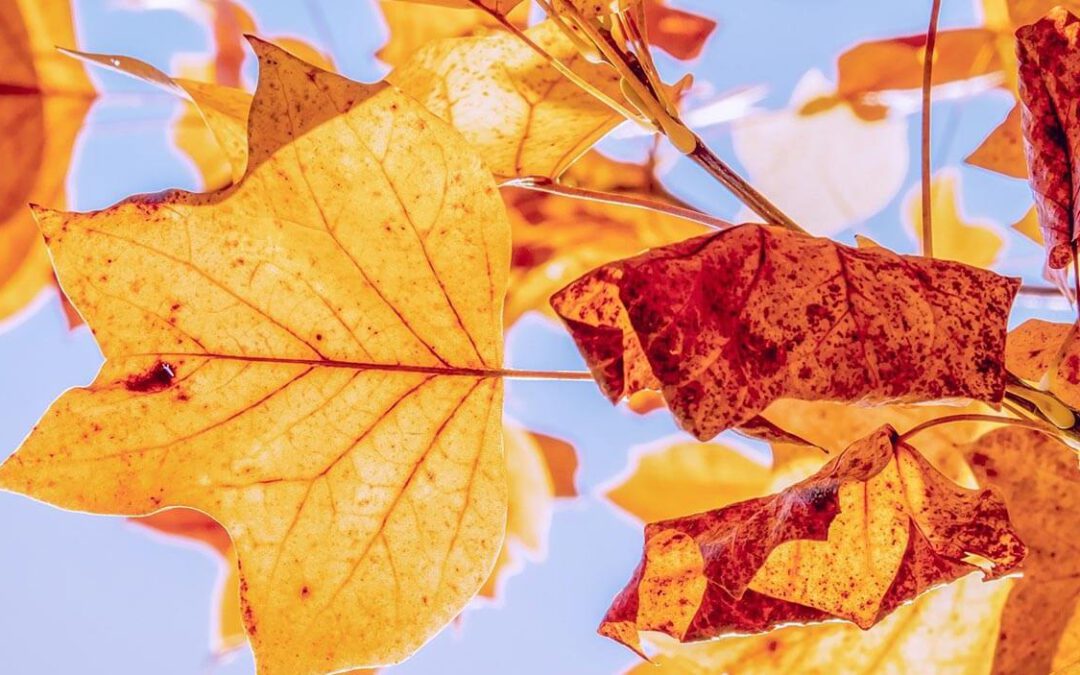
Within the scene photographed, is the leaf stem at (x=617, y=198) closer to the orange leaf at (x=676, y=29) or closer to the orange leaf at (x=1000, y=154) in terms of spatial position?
the orange leaf at (x=1000, y=154)

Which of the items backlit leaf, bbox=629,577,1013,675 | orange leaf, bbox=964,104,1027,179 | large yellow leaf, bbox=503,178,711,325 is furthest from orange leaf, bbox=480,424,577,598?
orange leaf, bbox=964,104,1027,179

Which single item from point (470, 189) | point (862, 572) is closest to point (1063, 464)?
point (862, 572)

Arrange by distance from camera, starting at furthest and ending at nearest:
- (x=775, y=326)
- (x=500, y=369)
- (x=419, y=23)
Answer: (x=419, y=23), (x=500, y=369), (x=775, y=326)

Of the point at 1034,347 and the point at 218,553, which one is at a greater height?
the point at 1034,347

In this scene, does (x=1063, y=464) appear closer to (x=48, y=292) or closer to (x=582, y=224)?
(x=582, y=224)

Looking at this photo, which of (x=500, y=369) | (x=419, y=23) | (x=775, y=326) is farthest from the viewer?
(x=419, y=23)

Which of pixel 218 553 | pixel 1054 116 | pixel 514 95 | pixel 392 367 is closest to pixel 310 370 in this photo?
pixel 392 367

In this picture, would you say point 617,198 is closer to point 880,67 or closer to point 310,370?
point 310,370
